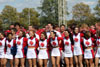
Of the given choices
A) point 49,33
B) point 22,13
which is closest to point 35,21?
point 22,13

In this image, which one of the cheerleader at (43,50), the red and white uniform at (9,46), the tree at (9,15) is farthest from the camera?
the tree at (9,15)

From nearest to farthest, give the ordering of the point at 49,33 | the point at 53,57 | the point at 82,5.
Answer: the point at 53,57 < the point at 49,33 < the point at 82,5

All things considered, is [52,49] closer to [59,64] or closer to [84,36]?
[59,64]

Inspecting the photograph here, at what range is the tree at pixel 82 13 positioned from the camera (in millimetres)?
61650

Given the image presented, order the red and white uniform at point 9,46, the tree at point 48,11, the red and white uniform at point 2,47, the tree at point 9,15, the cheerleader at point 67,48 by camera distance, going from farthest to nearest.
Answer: the tree at point 9,15 → the tree at point 48,11 → the red and white uniform at point 2,47 → the red and white uniform at point 9,46 → the cheerleader at point 67,48

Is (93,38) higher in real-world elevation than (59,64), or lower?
higher

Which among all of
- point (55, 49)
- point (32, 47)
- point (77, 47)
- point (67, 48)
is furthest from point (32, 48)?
point (77, 47)

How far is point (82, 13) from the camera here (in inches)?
2532

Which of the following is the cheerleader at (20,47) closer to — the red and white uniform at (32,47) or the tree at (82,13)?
the red and white uniform at (32,47)

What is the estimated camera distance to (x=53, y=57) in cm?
886

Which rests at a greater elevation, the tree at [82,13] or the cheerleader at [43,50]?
the tree at [82,13]

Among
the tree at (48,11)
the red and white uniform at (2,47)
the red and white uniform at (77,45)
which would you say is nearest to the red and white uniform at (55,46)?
the red and white uniform at (77,45)

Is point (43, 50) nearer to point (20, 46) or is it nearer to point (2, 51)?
point (20, 46)

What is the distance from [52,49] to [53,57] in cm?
31
